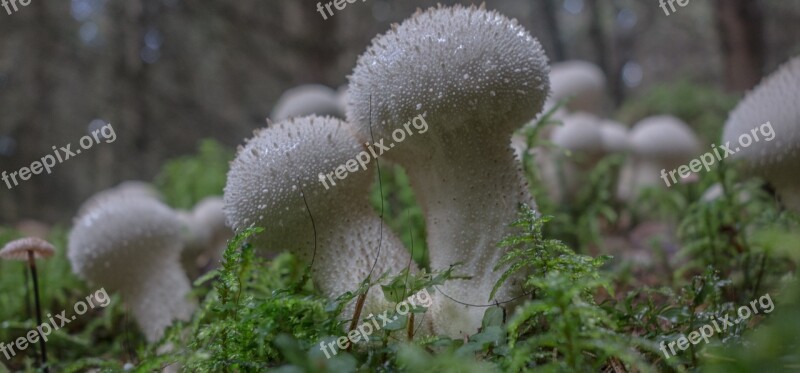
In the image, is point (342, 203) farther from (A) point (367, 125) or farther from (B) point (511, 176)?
(B) point (511, 176)

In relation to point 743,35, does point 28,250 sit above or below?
below

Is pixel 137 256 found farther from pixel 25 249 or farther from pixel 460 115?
pixel 460 115

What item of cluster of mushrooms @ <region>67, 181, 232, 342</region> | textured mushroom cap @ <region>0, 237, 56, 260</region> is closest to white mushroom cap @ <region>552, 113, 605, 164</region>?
cluster of mushrooms @ <region>67, 181, 232, 342</region>

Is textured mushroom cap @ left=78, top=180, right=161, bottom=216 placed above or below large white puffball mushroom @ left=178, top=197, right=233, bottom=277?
above

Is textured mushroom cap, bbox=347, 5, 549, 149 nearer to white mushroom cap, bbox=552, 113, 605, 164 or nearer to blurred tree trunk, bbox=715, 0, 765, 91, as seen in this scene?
white mushroom cap, bbox=552, 113, 605, 164

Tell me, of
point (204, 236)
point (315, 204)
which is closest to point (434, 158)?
point (315, 204)

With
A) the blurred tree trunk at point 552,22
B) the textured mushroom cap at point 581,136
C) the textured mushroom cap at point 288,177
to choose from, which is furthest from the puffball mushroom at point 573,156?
the blurred tree trunk at point 552,22
